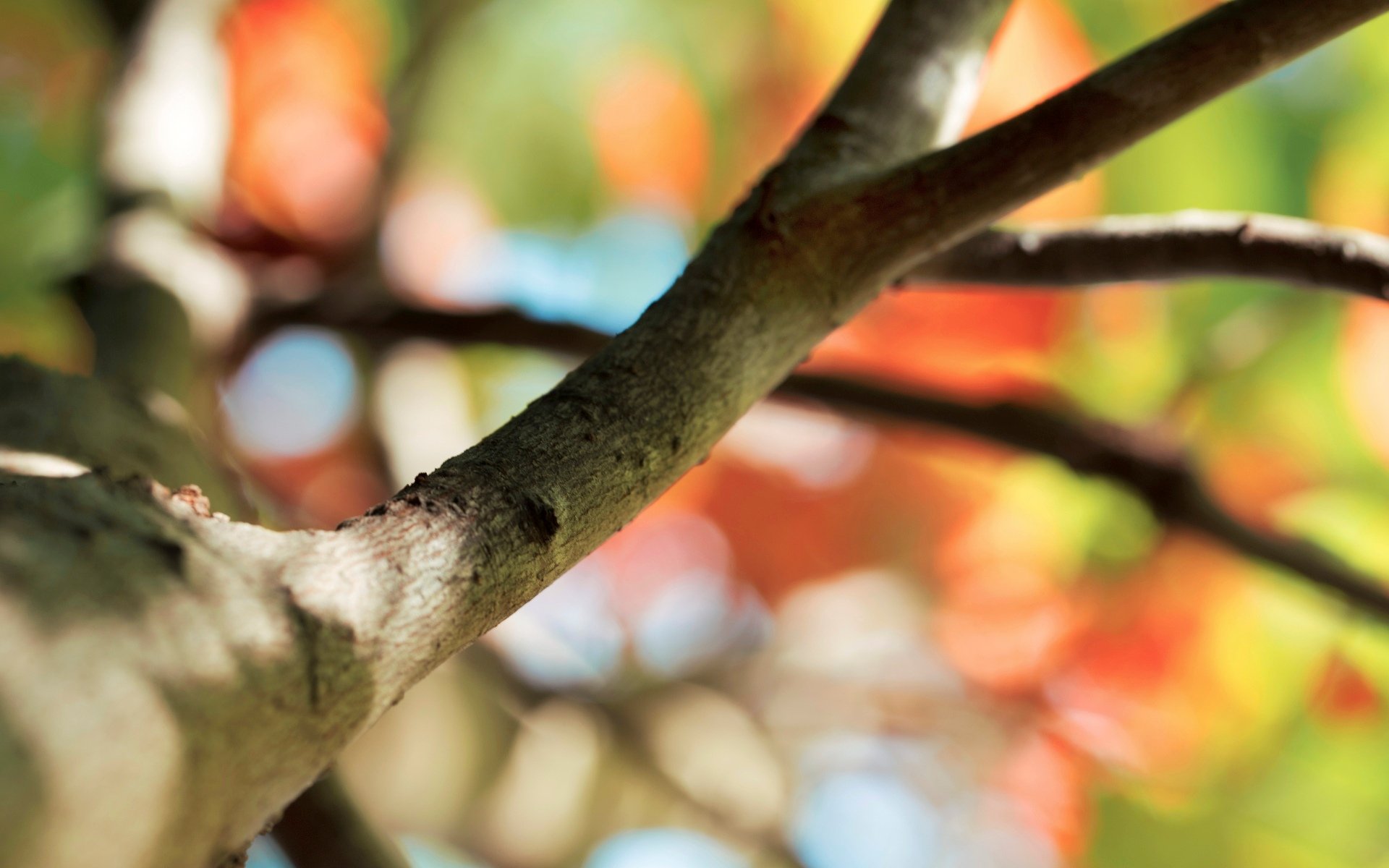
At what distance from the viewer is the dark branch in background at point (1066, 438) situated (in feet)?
3.99

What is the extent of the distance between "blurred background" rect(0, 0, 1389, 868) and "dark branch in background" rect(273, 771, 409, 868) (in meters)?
0.70

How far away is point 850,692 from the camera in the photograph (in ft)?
7.21

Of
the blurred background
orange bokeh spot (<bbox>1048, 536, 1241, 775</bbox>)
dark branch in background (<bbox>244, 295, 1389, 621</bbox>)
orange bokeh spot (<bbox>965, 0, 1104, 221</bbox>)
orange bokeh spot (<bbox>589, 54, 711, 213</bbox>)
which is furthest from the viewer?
orange bokeh spot (<bbox>589, 54, 711, 213</bbox>)

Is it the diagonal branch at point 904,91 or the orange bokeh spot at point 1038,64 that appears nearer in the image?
the diagonal branch at point 904,91

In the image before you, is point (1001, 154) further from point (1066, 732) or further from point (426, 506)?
point (1066, 732)

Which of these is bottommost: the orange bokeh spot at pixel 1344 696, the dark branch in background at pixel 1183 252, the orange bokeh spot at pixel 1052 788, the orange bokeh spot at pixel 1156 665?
the dark branch in background at pixel 1183 252

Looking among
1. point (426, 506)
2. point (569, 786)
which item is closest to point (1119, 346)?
point (569, 786)

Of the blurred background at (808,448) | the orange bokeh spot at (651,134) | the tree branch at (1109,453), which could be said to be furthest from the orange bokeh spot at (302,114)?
the tree branch at (1109,453)

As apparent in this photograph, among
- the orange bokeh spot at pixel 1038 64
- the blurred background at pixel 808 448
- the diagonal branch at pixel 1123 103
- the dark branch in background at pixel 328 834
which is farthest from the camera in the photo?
the orange bokeh spot at pixel 1038 64

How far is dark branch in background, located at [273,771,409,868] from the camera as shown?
0.84 meters

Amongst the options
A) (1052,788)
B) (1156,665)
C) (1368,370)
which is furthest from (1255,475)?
(1052,788)

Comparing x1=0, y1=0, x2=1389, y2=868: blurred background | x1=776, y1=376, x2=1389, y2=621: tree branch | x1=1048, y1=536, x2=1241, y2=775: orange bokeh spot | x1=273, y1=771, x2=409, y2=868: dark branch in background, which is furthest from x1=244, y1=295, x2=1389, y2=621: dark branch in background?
x1=1048, y1=536, x2=1241, y2=775: orange bokeh spot

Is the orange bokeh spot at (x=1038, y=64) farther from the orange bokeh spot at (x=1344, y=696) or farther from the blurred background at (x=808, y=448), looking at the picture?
the orange bokeh spot at (x=1344, y=696)

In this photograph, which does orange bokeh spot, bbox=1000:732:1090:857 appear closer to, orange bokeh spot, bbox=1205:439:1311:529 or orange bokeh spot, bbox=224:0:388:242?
orange bokeh spot, bbox=1205:439:1311:529
